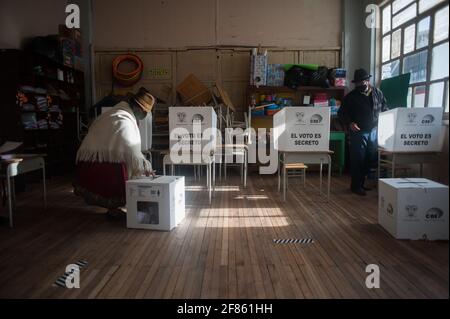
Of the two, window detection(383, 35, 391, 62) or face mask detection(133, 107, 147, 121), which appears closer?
face mask detection(133, 107, 147, 121)

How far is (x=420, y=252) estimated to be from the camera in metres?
2.41

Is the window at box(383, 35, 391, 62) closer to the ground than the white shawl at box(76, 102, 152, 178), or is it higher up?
higher up

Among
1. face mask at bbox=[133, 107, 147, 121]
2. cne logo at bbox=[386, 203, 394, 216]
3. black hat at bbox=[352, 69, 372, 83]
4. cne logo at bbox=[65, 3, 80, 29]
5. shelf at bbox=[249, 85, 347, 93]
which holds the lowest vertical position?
cne logo at bbox=[386, 203, 394, 216]

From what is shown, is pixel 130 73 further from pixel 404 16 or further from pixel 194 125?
pixel 404 16

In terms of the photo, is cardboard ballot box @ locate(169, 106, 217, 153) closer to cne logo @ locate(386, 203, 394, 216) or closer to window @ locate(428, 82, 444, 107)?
cne logo @ locate(386, 203, 394, 216)

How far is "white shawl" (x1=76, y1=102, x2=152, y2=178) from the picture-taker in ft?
10.2

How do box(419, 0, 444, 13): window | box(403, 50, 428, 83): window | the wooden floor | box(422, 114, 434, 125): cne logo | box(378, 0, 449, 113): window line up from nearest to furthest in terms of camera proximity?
the wooden floor, box(422, 114, 434, 125): cne logo, box(378, 0, 449, 113): window, box(419, 0, 444, 13): window, box(403, 50, 428, 83): window

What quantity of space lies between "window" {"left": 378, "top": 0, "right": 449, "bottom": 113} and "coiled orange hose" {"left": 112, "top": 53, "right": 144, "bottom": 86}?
436cm

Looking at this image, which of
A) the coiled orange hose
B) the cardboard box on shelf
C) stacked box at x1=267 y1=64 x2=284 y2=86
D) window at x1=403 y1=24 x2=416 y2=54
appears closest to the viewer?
window at x1=403 y1=24 x2=416 y2=54

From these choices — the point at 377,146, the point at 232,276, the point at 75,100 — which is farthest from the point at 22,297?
the point at 75,100

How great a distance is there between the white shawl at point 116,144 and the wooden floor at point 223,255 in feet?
1.92

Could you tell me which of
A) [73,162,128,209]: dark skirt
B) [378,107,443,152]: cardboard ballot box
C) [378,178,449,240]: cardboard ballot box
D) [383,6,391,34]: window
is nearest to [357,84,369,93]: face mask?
[378,107,443,152]: cardboard ballot box

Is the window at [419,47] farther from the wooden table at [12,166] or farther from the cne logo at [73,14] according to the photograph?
the cne logo at [73,14]

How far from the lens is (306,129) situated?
3.84m
